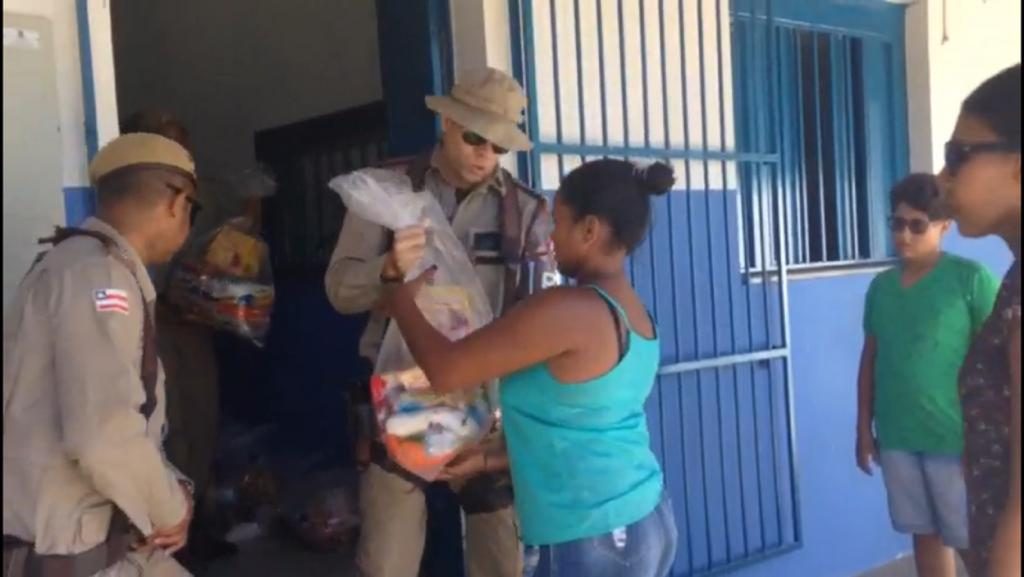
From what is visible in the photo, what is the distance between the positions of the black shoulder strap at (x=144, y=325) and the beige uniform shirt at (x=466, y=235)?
0.64 meters

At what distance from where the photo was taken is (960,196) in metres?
2.07

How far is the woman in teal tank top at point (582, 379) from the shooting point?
2.27 metres

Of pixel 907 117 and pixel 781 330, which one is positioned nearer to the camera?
pixel 781 330

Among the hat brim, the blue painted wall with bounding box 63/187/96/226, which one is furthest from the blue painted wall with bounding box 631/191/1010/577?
the blue painted wall with bounding box 63/187/96/226

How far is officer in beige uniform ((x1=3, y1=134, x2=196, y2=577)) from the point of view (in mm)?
2105

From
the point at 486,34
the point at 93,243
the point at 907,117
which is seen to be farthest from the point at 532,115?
the point at 907,117

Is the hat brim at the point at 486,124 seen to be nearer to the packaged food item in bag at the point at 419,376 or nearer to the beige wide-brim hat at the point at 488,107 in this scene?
the beige wide-brim hat at the point at 488,107

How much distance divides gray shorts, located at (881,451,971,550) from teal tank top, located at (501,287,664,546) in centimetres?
164

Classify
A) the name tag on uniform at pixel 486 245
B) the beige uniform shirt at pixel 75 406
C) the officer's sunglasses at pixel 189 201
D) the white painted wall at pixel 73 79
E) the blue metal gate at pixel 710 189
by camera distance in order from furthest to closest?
the blue metal gate at pixel 710 189 → the name tag on uniform at pixel 486 245 → the white painted wall at pixel 73 79 → the officer's sunglasses at pixel 189 201 → the beige uniform shirt at pixel 75 406

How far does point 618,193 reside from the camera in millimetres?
2367

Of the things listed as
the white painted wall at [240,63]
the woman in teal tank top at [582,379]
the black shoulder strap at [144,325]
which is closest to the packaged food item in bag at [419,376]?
the woman in teal tank top at [582,379]

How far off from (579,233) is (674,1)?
82.7 inches

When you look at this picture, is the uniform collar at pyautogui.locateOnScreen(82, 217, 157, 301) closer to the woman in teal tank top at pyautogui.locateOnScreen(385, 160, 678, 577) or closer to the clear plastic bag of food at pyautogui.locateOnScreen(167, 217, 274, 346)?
the woman in teal tank top at pyautogui.locateOnScreen(385, 160, 678, 577)

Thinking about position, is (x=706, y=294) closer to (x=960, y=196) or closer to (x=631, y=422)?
(x=631, y=422)
